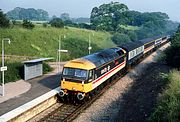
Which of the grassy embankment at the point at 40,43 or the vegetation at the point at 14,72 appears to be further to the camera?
the grassy embankment at the point at 40,43

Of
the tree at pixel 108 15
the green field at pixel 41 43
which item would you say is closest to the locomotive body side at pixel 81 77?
the green field at pixel 41 43

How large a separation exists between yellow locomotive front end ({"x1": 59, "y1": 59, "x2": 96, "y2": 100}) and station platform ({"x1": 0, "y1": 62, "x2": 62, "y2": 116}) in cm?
247

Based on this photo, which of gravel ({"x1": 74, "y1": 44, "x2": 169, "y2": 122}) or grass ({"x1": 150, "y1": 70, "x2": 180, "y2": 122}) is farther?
gravel ({"x1": 74, "y1": 44, "x2": 169, "y2": 122})

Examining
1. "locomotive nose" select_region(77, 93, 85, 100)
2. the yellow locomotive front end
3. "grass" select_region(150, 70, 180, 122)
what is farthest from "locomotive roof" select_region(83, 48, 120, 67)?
"grass" select_region(150, 70, 180, 122)

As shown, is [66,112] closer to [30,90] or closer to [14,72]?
[30,90]

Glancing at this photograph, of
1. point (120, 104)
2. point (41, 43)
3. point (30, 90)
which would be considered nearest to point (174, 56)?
point (120, 104)

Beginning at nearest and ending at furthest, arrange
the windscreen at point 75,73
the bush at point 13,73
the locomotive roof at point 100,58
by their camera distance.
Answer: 1. the windscreen at point 75,73
2. the locomotive roof at point 100,58
3. the bush at point 13,73

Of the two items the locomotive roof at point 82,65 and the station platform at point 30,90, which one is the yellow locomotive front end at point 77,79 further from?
the station platform at point 30,90

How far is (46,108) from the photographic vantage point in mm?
18734

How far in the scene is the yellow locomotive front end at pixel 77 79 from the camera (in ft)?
61.3

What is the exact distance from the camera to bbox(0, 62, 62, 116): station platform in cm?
1791

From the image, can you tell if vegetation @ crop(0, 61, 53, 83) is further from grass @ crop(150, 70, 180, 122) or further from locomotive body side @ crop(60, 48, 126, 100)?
grass @ crop(150, 70, 180, 122)

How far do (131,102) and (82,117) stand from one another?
4.65m

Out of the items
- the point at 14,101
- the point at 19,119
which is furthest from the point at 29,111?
the point at 14,101
